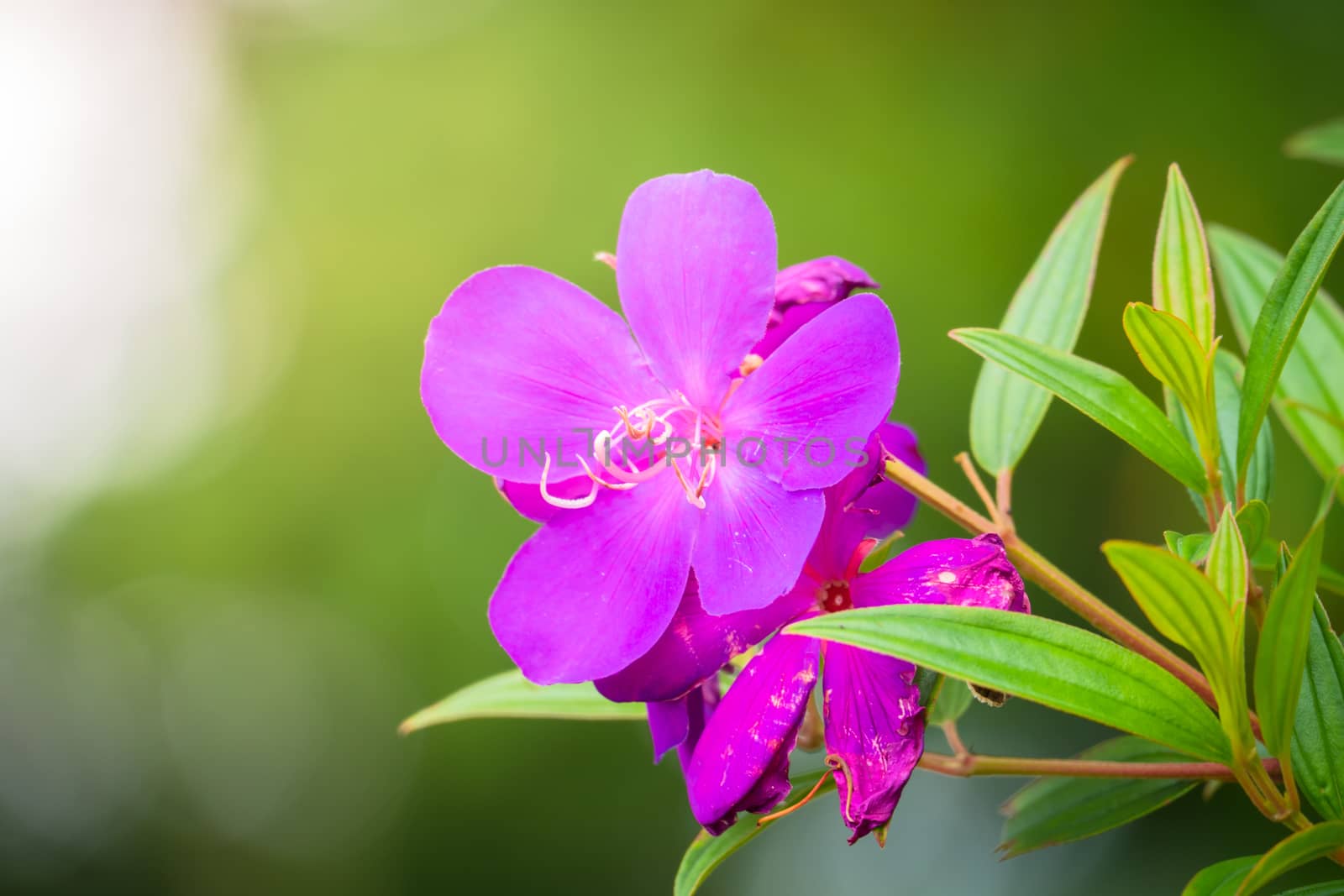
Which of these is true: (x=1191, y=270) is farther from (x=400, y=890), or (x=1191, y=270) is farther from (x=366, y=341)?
(x=400, y=890)

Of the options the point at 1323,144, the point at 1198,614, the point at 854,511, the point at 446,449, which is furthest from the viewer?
the point at 446,449

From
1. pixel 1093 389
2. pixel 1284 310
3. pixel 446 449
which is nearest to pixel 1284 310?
pixel 1284 310

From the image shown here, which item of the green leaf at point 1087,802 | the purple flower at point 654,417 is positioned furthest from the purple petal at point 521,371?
the green leaf at point 1087,802

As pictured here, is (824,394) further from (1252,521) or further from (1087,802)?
(1087,802)

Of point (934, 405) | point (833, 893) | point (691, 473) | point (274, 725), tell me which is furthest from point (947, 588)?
point (274, 725)

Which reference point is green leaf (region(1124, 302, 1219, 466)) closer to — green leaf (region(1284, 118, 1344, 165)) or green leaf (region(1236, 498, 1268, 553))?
green leaf (region(1236, 498, 1268, 553))

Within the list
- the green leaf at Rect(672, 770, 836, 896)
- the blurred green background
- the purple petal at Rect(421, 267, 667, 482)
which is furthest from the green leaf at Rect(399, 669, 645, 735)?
the blurred green background

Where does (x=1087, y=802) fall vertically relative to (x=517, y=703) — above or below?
below
